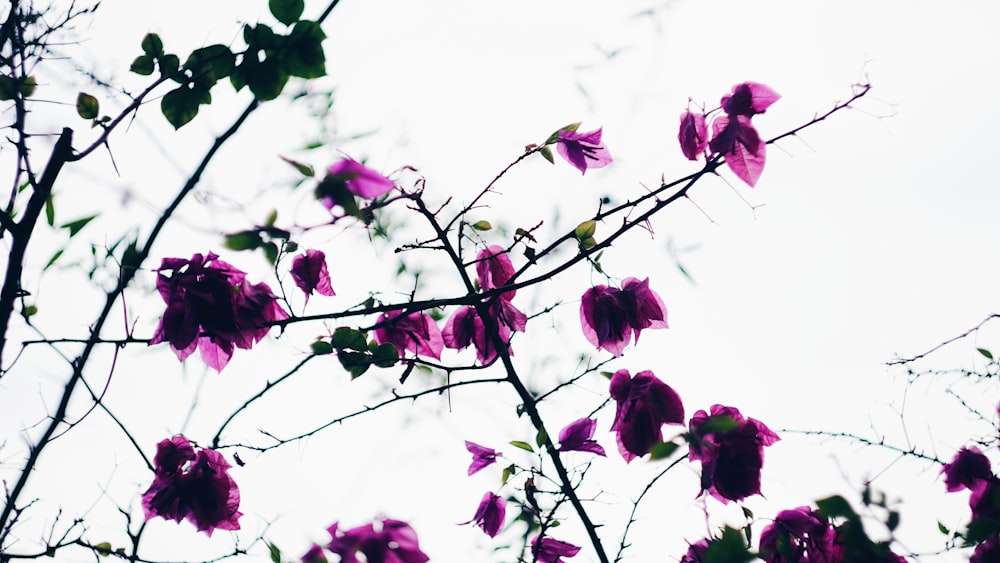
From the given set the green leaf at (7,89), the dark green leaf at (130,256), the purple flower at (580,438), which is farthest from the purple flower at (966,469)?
the green leaf at (7,89)

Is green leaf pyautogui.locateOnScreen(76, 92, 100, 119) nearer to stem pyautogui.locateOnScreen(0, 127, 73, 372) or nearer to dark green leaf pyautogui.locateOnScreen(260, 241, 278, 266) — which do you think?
stem pyautogui.locateOnScreen(0, 127, 73, 372)

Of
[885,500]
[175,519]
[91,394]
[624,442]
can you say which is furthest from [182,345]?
[885,500]

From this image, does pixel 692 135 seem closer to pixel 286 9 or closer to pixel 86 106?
pixel 286 9

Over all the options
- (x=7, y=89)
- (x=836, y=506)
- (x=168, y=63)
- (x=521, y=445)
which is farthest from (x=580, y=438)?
(x=7, y=89)

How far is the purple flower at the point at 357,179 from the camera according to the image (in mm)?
605

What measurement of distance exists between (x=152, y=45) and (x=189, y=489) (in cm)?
62

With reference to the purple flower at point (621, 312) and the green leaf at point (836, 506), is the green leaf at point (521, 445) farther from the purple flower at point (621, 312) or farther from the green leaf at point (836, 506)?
the green leaf at point (836, 506)

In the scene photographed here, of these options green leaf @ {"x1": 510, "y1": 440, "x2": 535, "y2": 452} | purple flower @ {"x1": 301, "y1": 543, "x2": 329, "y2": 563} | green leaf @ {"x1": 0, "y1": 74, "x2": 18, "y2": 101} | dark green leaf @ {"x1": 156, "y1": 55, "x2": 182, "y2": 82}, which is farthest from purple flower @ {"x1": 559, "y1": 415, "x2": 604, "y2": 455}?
green leaf @ {"x1": 0, "y1": 74, "x2": 18, "y2": 101}

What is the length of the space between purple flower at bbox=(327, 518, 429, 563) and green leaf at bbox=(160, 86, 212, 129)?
0.49 meters

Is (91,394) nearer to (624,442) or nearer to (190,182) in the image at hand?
(190,182)

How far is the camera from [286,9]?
0.76m

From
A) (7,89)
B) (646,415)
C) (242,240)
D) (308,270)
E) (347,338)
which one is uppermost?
(7,89)

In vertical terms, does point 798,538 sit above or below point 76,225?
below

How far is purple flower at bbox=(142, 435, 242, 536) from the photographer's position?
40.7 inches
